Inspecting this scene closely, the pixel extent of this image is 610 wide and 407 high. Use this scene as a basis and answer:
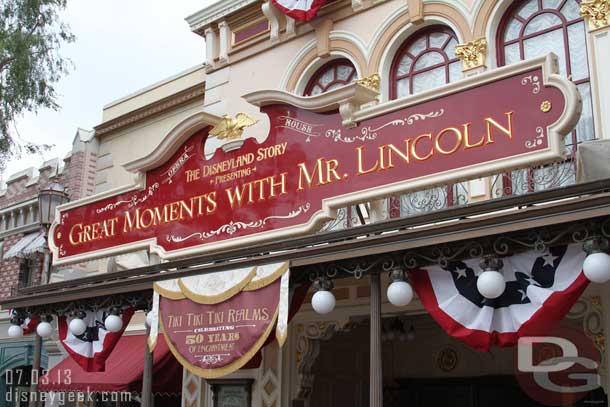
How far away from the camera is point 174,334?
9.29m

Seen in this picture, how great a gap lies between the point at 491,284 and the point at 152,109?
33.4ft

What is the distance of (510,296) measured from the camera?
22.3ft

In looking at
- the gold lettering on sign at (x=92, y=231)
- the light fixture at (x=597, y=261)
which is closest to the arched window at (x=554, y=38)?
the light fixture at (x=597, y=261)

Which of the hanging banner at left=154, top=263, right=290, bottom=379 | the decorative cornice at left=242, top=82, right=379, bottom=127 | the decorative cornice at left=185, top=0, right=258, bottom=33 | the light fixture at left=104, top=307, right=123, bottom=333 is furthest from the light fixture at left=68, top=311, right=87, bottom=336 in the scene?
the decorative cornice at left=185, top=0, right=258, bottom=33

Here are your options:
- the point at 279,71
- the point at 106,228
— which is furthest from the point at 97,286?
the point at 279,71

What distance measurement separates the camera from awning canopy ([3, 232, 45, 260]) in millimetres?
17594

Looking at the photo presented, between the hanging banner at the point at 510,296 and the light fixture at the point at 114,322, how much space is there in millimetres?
4686

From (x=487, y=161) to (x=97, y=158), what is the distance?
11.1m

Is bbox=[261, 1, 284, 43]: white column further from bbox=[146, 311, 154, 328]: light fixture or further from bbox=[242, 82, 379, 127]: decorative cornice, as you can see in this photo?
bbox=[146, 311, 154, 328]: light fixture

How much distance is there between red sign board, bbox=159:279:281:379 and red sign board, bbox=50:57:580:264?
0.92 meters

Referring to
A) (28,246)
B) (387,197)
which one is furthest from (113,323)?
(28,246)

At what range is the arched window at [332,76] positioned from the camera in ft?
38.5

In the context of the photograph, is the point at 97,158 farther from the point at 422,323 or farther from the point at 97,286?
the point at 422,323

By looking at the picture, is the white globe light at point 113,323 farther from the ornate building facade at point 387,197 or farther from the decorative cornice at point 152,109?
the decorative cornice at point 152,109
